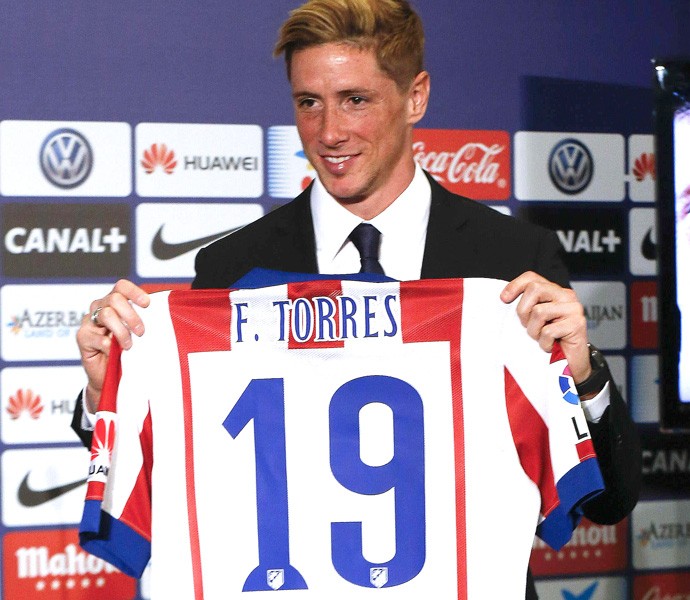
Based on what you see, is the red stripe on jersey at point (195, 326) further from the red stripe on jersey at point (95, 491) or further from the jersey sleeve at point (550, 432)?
the jersey sleeve at point (550, 432)

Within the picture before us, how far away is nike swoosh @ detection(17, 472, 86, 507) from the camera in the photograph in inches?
92.7

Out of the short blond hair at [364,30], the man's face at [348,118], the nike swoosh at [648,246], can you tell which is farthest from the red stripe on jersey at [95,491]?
the nike swoosh at [648,246]

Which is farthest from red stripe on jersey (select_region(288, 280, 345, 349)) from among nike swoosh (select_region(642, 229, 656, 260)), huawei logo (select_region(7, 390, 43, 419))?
nike swoosh (select_region(642, 229, 656, 260))

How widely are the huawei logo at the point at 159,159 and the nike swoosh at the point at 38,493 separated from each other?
74 centimetres

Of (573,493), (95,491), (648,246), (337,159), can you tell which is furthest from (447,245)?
(648,246)

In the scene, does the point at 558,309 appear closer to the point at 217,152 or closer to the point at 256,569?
the point at 256,569

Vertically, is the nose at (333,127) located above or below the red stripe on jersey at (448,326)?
above

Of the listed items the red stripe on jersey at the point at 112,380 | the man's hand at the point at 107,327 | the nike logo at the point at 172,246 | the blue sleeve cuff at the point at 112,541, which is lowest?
the blue sleeve cuff at the point at 112,541

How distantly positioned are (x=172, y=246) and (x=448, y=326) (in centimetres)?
106

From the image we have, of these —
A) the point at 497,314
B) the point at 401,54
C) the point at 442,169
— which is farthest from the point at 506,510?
the point at 442,169

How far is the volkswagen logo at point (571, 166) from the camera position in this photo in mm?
2627

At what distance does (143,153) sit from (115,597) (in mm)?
1036

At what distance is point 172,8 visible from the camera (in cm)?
240

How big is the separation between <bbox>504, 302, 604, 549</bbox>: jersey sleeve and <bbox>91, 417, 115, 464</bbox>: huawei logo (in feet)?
1.91
